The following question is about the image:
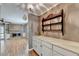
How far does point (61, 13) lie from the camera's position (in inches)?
75.0

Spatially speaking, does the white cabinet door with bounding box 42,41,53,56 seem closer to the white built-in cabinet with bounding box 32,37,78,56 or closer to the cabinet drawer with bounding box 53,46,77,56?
the white built-in cabinet with bounding box 32,37,78,56

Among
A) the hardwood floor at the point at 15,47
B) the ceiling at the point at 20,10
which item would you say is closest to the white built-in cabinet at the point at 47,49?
the hardwood floor at the point at 15,47

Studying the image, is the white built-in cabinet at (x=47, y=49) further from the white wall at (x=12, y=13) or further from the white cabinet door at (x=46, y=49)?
the white wall at (x=12, y=13)

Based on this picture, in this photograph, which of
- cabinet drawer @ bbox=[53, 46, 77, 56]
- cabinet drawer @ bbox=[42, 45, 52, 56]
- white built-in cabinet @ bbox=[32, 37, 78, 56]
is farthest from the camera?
cabinet drawer @ bbox=[42, 45, 52, 56]

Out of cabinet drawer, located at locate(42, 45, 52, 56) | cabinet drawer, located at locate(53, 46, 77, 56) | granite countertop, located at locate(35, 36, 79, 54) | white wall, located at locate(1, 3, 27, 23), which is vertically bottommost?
cabinet drawer, located at locate(42, 45, 52, 56)

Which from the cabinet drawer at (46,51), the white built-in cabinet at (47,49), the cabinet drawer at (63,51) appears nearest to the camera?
the cabinet drawer at (63,51)

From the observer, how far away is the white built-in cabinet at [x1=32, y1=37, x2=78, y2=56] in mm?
1594

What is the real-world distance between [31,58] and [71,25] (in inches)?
33.5

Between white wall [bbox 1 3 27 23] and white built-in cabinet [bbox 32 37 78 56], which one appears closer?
white built-in cabinet [bbox 32 37 78 56]

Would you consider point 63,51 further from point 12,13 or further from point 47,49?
point 12,13

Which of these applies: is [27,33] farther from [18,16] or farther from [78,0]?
[78,0]

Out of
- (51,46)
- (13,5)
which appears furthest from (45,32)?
(13,5)

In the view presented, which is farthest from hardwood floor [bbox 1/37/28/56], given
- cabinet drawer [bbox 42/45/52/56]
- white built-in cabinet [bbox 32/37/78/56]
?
cabinet drawer [bbox 42/45/52/56]

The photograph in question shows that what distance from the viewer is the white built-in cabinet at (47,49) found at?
5.23 ft
